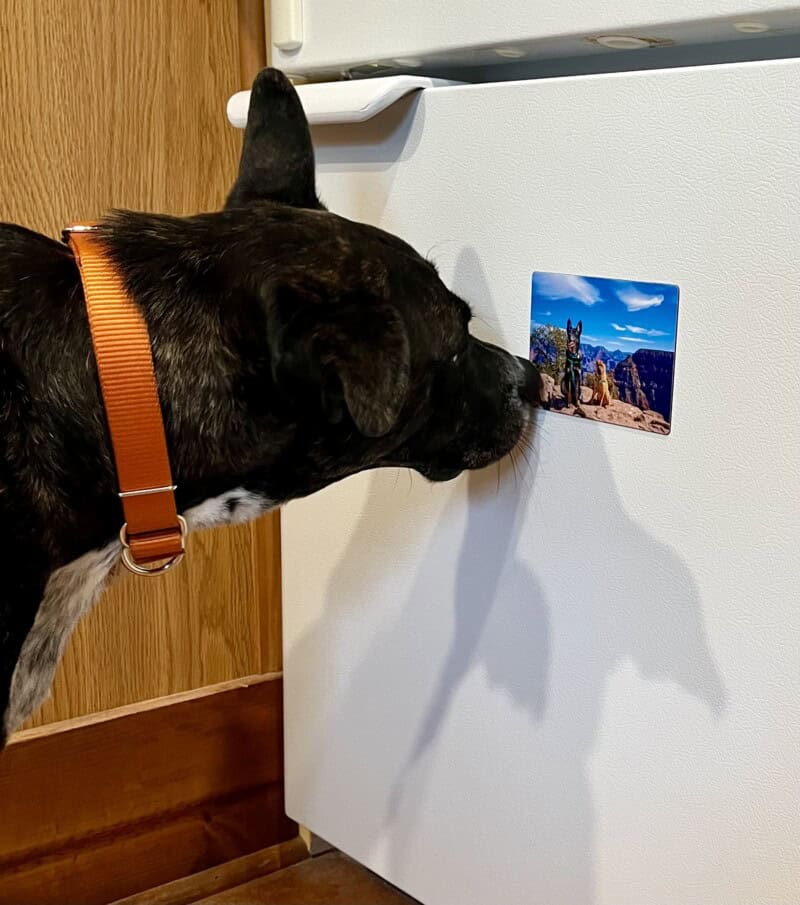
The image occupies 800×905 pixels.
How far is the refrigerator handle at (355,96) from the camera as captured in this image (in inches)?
48.5

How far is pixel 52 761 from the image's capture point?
63.4 inches

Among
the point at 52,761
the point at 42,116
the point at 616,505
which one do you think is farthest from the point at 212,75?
the point at 52,761

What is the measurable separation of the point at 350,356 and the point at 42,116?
0.75 metres

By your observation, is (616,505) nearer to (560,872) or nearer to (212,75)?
(560,872)

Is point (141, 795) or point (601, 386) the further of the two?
point (141, 795)

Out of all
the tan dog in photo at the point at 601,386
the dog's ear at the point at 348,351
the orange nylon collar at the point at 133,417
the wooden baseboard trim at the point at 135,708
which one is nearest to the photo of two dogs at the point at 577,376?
the tan dog in photo at the point at 601,386

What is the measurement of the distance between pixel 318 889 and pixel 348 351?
1.13 metres

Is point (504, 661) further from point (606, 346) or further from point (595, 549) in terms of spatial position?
point (606, 346)

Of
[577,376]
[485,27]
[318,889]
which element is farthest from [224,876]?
[485,27]

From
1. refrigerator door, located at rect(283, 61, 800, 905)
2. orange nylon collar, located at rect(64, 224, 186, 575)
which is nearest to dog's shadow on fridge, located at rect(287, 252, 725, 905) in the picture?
refrigerator door, located at rect(283, 61, 800, 905)

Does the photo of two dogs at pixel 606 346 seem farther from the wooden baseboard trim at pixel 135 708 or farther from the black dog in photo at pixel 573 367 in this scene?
the wooden baseboard trim at pixel 135 708

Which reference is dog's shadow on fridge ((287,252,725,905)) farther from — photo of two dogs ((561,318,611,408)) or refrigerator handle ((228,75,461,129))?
refrigerator handle ((228,75,461,129))

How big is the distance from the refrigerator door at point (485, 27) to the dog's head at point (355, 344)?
0.17 meters

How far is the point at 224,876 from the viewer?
178cm
